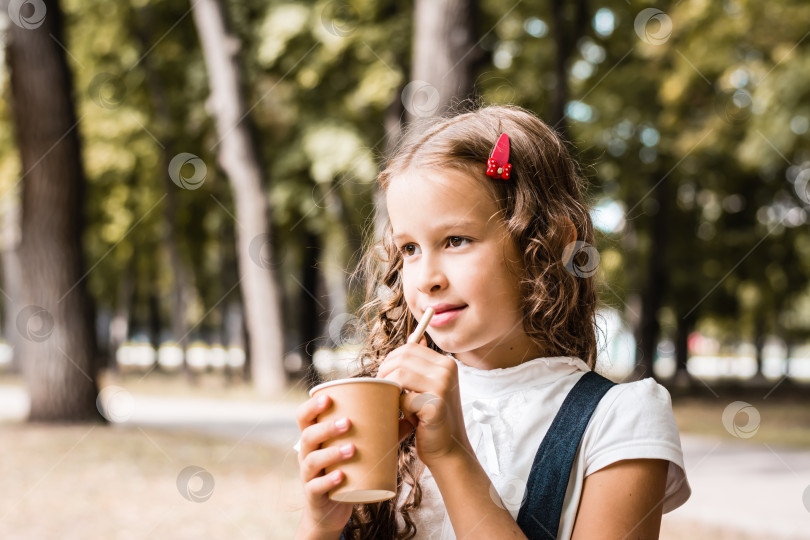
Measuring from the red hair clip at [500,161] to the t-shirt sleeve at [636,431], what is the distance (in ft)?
1.56

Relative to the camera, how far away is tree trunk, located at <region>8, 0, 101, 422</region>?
980 cm

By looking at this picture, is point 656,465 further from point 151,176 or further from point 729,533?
point 151,176

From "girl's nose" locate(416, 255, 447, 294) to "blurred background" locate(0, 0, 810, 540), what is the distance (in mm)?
398

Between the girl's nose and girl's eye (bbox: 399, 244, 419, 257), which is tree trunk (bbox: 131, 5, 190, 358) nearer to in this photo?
girl's eye (bbox: 399, 244, 419, 257)

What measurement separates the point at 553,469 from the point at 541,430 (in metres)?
0.11

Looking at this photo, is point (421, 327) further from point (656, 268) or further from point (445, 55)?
point (656, 268)

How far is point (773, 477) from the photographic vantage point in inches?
322

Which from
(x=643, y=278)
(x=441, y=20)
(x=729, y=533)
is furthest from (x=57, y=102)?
(x=643, y=278)

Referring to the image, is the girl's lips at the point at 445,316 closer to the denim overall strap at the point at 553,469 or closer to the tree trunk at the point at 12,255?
the denim overall strap at the point at 553,469

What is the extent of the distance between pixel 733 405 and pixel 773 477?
903 cm

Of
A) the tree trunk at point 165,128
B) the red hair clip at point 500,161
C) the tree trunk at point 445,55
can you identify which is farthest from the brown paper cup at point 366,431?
the tree trunk at point 165,128

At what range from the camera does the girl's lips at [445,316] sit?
168 cm

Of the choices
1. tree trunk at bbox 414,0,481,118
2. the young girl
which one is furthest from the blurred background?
the young girl

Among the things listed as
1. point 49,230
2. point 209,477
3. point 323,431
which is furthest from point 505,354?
point 49,230
